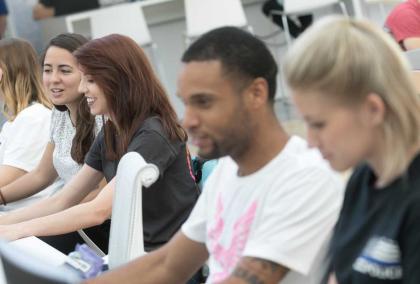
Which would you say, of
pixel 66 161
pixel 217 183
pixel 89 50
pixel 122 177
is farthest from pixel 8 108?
pixel 217 183

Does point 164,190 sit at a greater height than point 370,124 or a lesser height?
lesser

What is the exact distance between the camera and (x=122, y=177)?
2.21 metres

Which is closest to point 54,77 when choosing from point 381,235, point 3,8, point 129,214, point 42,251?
point 42,251

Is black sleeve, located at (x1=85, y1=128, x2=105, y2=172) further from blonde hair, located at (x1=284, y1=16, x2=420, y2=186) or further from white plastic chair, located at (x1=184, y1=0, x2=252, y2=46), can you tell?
white plastic chair, located at (x1=184, y1=0, x2=252, y2=46)

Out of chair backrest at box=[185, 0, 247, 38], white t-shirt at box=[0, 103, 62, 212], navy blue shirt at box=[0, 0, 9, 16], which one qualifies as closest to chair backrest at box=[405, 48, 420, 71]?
white t-shirt at box=[0, 103, 62, 212]

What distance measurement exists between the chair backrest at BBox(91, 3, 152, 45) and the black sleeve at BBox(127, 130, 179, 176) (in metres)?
4.53

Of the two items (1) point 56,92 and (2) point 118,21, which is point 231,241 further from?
(2) point 118,21

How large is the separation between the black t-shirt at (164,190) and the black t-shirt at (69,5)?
4.74 meters

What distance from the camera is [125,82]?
8.45 ft

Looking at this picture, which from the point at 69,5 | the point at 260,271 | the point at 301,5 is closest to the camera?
the point at 260,271

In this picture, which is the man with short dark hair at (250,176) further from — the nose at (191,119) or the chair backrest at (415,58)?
the chair backrest at (415,58)

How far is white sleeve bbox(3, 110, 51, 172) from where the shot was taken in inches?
140

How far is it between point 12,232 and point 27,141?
110 cm

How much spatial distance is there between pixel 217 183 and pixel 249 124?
0.17 meters
